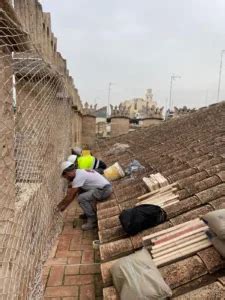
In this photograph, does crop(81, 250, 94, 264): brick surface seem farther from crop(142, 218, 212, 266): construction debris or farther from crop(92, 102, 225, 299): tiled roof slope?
crop(142, 218, 212, 266): construction debris

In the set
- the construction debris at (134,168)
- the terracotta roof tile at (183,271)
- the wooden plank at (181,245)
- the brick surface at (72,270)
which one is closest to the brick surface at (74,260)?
the brick surface at (72,270)

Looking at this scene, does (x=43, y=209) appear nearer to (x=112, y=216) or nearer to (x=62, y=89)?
(x=112, y=216)

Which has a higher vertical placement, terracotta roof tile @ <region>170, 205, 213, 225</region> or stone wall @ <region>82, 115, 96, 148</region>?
stone wall @ <region>82, 115, 96, 148</region>

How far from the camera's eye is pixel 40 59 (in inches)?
118

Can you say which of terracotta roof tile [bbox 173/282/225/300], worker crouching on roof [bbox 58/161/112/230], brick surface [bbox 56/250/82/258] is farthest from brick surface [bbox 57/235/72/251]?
terracotta roof tile [bbox 173/282/225/300]

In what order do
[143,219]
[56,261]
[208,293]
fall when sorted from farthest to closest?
[56,261], [143,219], [208,293]

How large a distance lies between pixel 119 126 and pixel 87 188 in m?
11.2

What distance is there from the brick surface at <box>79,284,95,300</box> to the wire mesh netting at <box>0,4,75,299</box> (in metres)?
0.39

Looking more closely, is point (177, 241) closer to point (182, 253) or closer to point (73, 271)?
point (182, 253)

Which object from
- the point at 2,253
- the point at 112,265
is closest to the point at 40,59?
the point at 2,253

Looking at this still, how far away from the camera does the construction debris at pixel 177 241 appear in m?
2.49

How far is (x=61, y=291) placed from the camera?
301cm

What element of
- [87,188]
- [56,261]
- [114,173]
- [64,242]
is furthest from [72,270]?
[114,173]

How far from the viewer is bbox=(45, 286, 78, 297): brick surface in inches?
116
